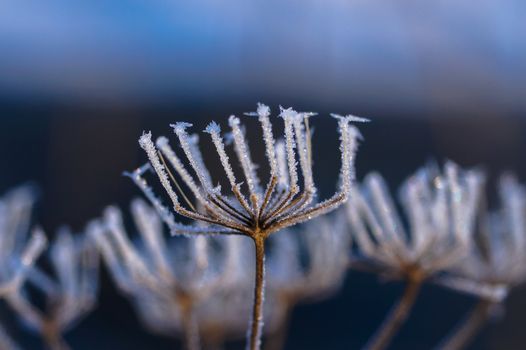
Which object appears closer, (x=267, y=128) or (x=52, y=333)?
(x=267, y=128)

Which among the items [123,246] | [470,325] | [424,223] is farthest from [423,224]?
[123,246]

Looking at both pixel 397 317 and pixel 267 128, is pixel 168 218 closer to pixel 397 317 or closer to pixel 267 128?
pixel 267 128

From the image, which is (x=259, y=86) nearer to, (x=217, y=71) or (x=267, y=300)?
(x=217, y=71)

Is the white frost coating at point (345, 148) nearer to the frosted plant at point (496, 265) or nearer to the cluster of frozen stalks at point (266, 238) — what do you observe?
the cluster of frozen stalks at point (266, 238)

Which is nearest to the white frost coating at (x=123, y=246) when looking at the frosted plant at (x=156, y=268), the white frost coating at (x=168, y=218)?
the frosted plant at (x=156, y=268)

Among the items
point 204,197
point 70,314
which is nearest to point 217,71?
point 70,314

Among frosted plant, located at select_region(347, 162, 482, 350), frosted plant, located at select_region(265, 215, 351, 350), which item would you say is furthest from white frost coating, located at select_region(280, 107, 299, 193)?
frosted plant, located at select_region(265, 215, 351, 350)
